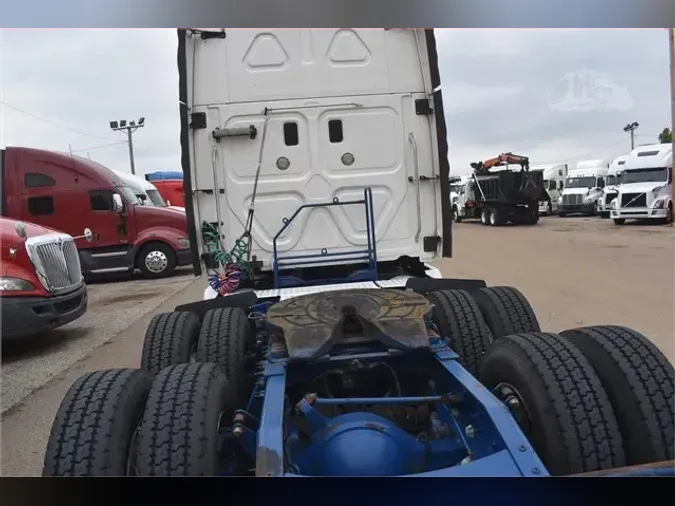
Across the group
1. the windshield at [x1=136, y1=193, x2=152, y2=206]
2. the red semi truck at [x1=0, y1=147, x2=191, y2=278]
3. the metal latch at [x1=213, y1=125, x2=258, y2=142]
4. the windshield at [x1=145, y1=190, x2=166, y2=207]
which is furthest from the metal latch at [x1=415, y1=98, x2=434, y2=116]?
the windshield at [x1=145, y1=190, x2=166, y2=207]

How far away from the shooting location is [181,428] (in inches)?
88.9

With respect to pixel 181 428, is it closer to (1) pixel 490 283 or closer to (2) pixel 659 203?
(1) pixel 490 283

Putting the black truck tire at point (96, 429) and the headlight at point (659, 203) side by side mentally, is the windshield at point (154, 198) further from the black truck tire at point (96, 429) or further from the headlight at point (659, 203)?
the headlight at point (659, 203)

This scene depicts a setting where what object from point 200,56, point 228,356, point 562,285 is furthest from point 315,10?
point 562,285

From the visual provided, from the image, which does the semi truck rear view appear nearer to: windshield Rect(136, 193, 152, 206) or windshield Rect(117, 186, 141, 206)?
windshield Rect(117, 186, 141, 206)

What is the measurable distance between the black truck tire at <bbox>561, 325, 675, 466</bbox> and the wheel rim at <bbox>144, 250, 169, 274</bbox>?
1124cm

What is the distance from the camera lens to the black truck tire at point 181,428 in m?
2.20

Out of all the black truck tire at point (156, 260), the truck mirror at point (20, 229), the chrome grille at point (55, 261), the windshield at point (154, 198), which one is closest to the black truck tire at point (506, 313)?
the chrome grille at point (55, 261)

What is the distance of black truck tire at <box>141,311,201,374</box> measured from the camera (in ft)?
11.9

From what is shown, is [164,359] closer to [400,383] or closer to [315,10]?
[400,383]

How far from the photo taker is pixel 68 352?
6.50m

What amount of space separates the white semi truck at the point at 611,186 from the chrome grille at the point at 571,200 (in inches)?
102
